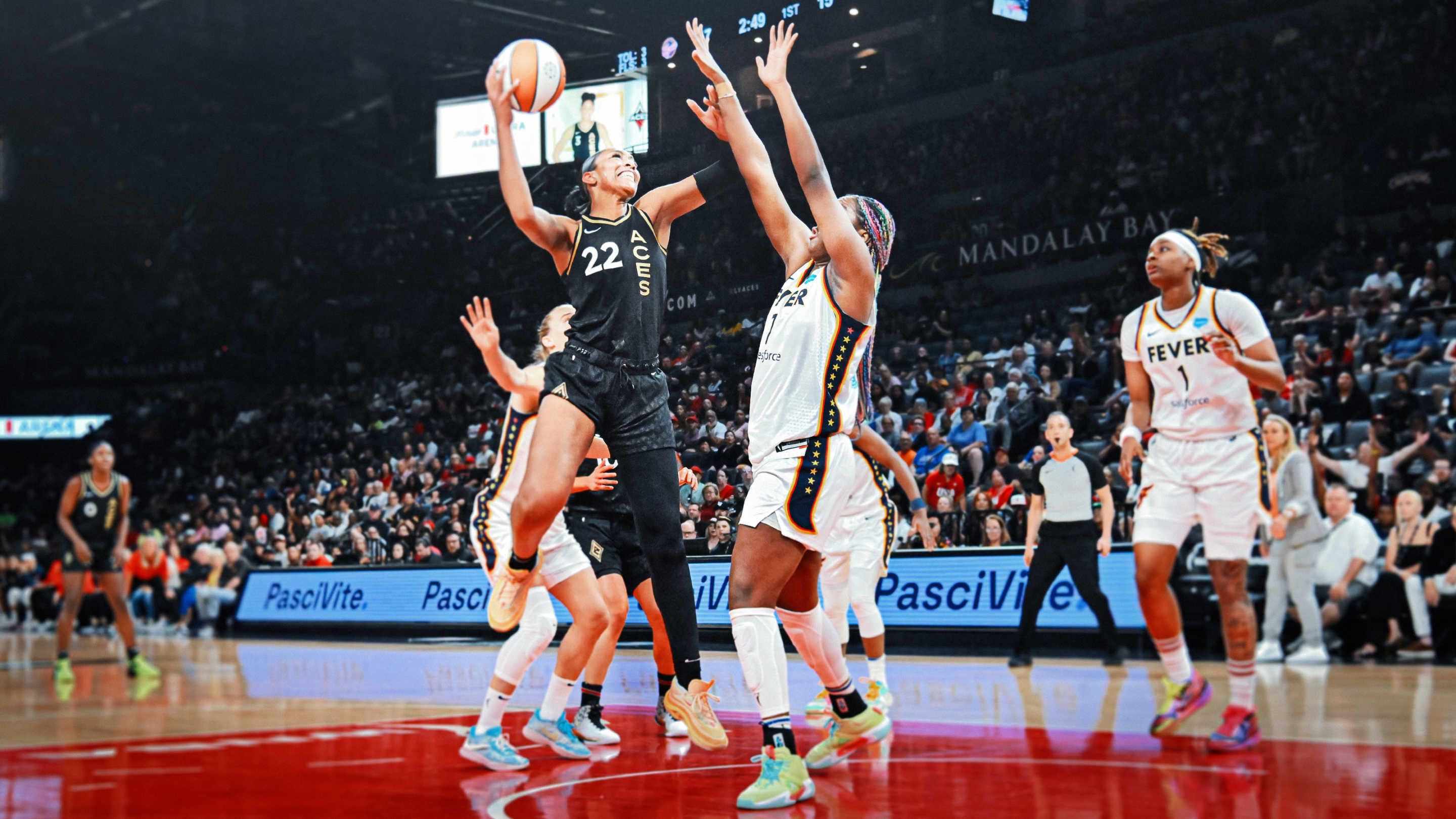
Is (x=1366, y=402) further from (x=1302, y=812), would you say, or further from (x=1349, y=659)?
(x=1302, y=812)

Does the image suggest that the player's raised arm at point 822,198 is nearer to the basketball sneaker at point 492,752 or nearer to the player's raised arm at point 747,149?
the player's raised arm at point 747,149

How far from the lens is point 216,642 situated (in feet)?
47.5

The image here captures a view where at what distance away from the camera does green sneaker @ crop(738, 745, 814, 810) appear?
137 inches

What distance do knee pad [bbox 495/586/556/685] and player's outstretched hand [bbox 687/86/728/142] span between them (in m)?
1.96

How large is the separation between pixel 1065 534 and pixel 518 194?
532 centimetres

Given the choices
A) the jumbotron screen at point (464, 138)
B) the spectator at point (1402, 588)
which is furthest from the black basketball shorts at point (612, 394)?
the jumbotron screen at point (464, 138)

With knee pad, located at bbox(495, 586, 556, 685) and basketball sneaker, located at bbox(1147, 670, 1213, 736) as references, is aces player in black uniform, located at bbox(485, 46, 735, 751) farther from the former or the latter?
basketball sneaker, located at bbox(1147, 670, 1213, 736)

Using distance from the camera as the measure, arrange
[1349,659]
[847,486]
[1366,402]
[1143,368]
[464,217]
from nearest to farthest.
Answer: [847,486] < [1143,368] < [1349,659] < [1366,402] < [464,217]

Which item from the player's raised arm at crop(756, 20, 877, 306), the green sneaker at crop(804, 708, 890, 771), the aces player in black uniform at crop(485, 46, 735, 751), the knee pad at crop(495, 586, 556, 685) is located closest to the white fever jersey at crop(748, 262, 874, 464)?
the player's raised arm at crop(756, 20, 877, 306)

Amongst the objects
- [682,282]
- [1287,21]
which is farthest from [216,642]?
[1287,21]

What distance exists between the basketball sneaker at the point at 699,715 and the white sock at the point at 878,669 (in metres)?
1.87

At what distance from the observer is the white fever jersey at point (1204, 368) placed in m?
4.97

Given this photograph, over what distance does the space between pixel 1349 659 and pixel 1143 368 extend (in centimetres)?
511

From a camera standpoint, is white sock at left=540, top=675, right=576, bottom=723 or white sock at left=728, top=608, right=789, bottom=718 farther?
white sock at left=540, top=675, right=576, bottom=723
